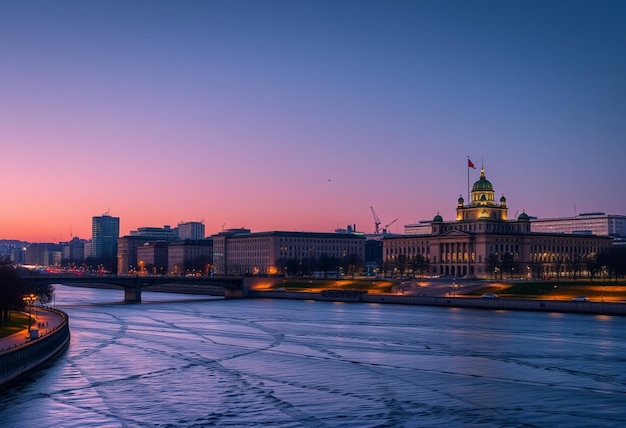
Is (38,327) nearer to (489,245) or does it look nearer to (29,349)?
(29,349)

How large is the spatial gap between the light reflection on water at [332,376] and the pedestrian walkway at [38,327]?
7.09 feet

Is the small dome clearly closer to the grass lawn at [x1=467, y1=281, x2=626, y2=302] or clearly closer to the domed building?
the domed building

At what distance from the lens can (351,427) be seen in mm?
35250

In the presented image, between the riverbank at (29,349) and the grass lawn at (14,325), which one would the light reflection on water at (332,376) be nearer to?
the riverbank at (29,349)

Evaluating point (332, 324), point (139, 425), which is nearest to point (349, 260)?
point (332, 324)

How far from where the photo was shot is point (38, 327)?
61.3m

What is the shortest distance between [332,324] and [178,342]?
20.9m

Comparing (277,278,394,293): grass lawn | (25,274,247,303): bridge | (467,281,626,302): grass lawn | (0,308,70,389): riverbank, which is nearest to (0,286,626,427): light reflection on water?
(0,308,70,389): riverbank

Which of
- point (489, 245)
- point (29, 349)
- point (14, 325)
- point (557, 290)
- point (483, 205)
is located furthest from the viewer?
point (483, 205)

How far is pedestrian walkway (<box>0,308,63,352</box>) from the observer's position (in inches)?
2036

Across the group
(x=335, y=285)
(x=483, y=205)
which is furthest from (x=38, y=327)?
(x=483, y=205)

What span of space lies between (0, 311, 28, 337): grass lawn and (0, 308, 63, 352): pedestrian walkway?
1.97 feet

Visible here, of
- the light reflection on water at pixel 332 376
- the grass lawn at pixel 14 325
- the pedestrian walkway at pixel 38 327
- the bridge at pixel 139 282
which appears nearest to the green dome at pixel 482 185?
the bridge at pixel 139 282

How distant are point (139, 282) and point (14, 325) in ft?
218
